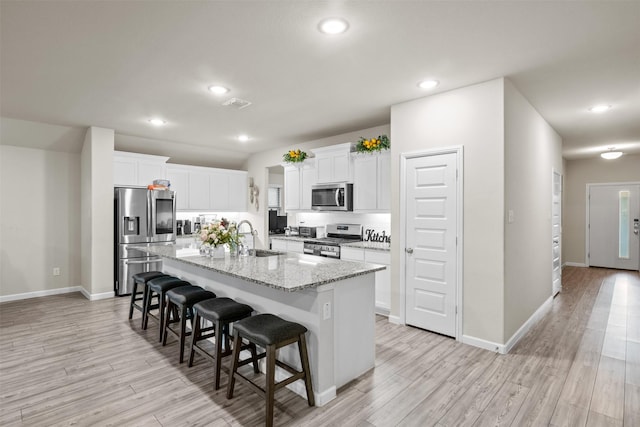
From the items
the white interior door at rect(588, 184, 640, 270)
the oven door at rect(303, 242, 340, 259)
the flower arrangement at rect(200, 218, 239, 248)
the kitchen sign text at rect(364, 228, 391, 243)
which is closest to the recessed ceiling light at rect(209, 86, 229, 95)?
the flower arrangement at rect(200, 218, 239, 248)

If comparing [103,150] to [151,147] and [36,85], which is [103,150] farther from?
[36,85]

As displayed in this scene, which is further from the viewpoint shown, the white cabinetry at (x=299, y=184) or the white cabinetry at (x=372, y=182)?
the white cabinetry at (x=299, y=184)

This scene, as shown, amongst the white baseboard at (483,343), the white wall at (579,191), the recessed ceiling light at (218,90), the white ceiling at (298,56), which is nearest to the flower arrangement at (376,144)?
the white ceiling at (298,56)

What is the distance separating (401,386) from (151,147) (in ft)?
19.1

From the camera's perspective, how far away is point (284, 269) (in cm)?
272

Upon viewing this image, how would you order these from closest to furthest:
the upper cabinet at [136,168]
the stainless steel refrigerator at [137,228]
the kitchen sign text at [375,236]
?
the kitchen sign text at [375,236]
the stainless steel refrigerator at [137,228]
the upper cabinet at [136,168]

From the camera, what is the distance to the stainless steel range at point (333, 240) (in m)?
5.01

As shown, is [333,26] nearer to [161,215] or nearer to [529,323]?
[529,323]

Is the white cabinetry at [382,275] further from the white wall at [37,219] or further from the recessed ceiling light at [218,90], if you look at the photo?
the white wall at [37,219]

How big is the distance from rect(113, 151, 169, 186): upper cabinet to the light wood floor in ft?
8.13

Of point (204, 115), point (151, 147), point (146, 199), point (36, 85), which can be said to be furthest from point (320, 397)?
point (151, 147)

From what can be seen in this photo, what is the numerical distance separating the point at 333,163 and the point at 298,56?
2.59 meters

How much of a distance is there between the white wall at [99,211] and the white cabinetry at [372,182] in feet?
12.6

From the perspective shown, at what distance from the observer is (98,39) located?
2504 millimetres
